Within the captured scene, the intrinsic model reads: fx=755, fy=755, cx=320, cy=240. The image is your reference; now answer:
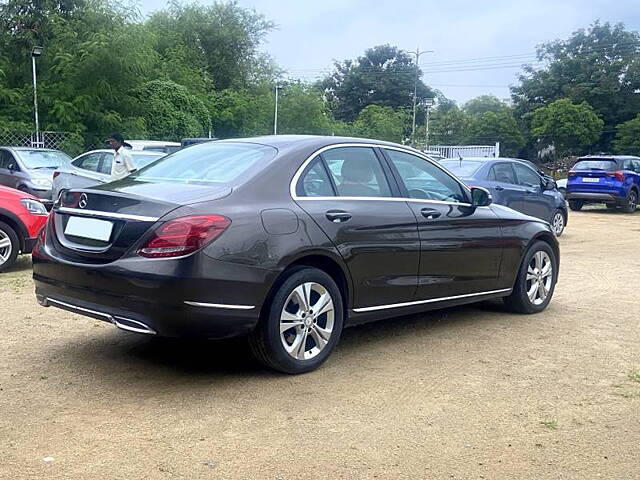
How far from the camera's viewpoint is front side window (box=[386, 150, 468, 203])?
5.82 meters

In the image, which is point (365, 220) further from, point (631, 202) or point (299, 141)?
point (631, 202)

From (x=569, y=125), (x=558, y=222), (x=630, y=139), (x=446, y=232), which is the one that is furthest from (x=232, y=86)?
(x=446, y=232)

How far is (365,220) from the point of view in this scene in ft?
17.2

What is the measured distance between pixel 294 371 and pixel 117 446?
4.68 feet

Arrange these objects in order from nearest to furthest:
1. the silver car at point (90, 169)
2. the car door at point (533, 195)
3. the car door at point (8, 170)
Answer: the car door at point (533, 195), the silver car at point (90, 169), the car door at point (8, 170)

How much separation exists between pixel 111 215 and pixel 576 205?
763 inches

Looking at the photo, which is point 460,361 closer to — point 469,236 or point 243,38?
point 469,236

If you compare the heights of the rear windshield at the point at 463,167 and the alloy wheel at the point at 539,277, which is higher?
the rear windshield at the point at 463,167

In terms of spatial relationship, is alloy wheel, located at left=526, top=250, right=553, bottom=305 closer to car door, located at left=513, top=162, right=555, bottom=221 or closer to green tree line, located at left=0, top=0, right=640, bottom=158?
car door, located at left=513, top=162, right=555, bottom=221

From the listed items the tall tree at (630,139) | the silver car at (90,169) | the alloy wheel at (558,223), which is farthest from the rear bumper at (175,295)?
the tall tree at (630,139)

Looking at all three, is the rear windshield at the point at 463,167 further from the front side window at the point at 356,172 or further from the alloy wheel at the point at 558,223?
the front side window at the point at 356,172

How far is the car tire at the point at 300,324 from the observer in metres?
4.68

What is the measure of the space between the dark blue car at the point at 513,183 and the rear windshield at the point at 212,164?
23.5ft

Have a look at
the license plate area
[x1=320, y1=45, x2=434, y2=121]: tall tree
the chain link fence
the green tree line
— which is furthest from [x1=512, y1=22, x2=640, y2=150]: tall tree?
Answer: the license plate area
